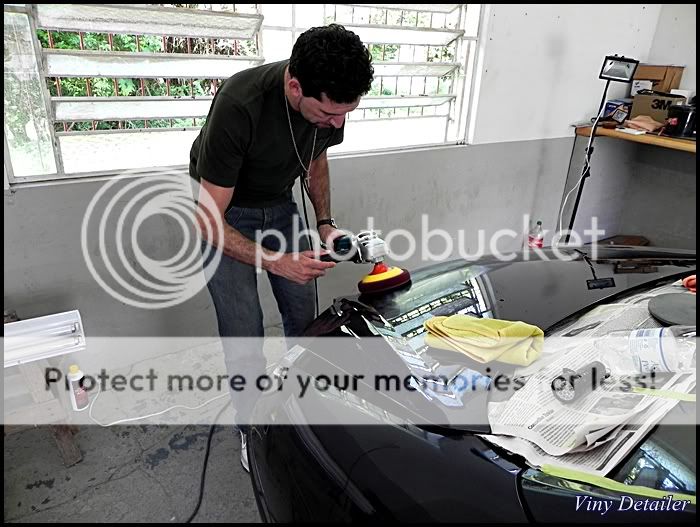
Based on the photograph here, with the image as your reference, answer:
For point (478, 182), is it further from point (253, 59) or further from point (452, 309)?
point (452, 309)

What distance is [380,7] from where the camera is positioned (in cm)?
239

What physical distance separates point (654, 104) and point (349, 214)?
2204mm

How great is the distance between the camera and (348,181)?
98.3 inches

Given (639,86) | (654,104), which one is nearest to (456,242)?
(654,104)

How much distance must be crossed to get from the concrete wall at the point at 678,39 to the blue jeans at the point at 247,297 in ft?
10.3

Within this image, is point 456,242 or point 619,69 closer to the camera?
point 619,69

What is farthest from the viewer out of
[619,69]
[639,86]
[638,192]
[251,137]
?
[638,192]

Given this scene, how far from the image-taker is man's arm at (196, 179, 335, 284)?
1.47 metres

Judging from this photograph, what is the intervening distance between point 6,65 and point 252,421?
4.93 ft

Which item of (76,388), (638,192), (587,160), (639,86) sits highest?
(639,86)

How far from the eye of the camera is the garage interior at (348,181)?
1.68 metres

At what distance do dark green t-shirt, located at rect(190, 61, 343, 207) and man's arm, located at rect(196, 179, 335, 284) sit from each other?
8cm

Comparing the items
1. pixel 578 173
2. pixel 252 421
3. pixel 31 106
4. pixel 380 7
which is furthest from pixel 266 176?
pixel 578 173

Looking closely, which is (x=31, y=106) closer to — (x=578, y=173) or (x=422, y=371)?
(x=422, y=371)
